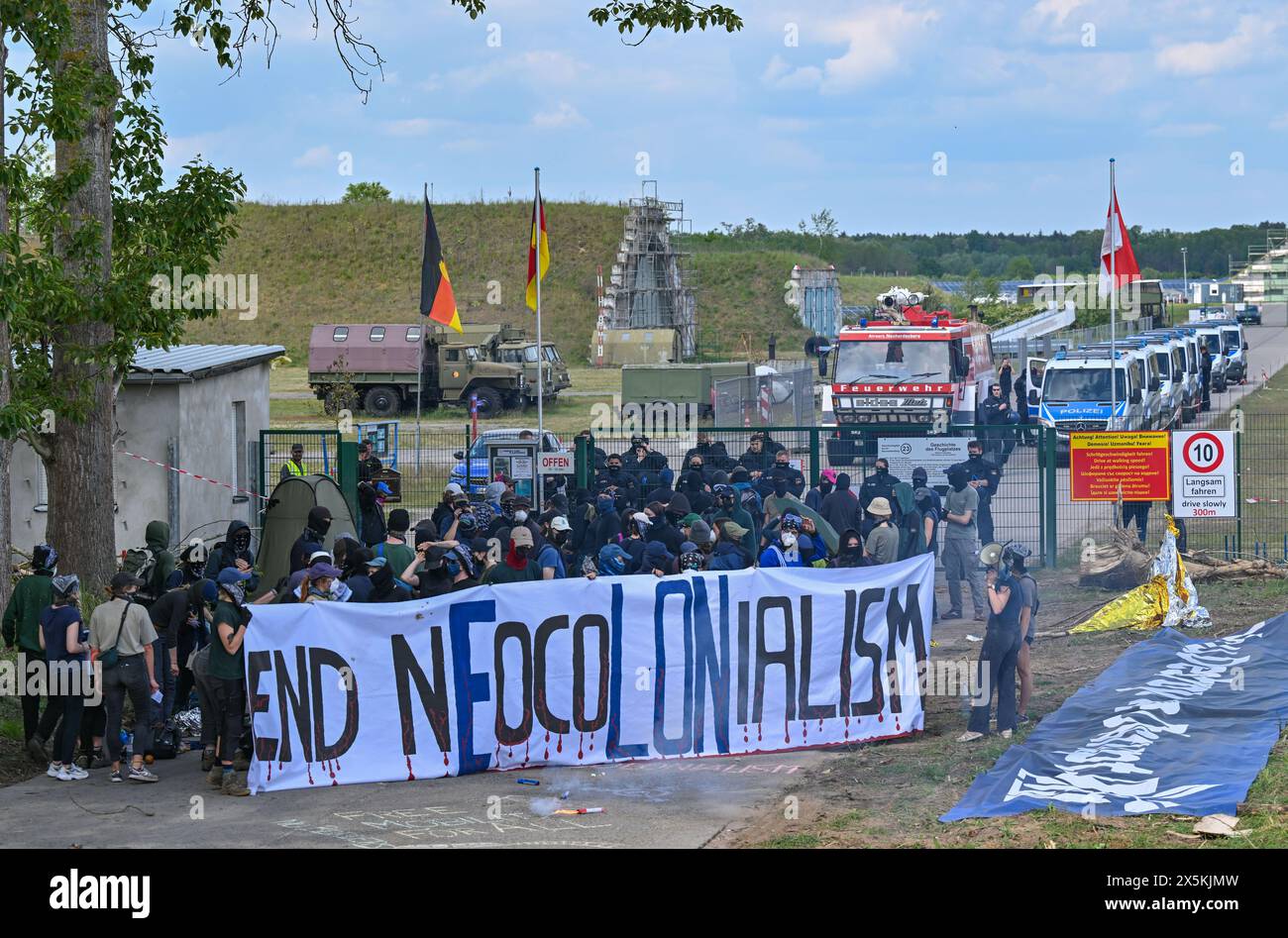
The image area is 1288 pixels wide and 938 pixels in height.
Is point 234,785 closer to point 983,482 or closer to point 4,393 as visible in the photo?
point 4,393

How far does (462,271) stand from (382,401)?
Answer: 29906 mm

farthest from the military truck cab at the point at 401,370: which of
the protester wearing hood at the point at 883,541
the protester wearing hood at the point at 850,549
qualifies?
the protester wearing hood at the point at 850,549

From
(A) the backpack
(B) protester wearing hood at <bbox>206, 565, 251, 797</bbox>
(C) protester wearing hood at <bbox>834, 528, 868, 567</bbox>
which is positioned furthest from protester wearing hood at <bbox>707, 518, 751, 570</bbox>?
(A) the backpack

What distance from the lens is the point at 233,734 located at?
33.4 feet

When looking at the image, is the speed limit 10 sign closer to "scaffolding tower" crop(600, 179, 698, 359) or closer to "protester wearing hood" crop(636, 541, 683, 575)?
"protester wearing hood" crop(636, 541, 683, 575)

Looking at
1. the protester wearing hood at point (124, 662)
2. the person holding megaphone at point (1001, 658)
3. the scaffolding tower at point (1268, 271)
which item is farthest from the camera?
the scaffolding tower at point (1268, 271)

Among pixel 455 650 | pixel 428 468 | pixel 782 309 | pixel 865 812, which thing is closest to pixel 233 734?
pixel 455 650

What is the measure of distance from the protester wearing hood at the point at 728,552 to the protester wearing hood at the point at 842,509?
137 inches

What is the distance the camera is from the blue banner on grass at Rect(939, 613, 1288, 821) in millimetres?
8773

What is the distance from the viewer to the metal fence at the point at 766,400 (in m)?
34.1

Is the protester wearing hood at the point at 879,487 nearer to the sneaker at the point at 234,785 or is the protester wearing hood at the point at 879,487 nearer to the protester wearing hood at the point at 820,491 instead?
the protester wearing hood at the point at 820,491

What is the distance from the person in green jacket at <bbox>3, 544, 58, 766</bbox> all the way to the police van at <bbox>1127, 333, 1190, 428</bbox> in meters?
28.4
